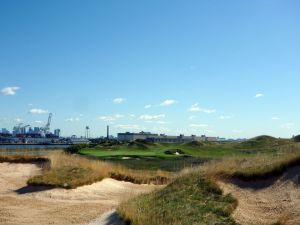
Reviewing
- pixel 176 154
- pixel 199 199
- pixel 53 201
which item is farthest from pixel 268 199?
pixel 176 154

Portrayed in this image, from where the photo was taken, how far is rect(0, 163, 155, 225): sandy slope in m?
16.3

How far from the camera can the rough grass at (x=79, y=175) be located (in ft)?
74.6

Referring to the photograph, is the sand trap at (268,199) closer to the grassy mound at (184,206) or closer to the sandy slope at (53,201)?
the grassy mound at (184,206)

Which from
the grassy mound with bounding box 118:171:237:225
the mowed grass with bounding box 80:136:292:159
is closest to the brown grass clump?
the grassy mound with bounding box 118:171:237:225

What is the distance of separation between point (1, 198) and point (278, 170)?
1202 centimetres

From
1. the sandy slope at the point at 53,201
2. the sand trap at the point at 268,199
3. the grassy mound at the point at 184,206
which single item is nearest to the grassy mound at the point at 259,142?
the sandy slope at the point at 53,201

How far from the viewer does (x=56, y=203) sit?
64.3ft

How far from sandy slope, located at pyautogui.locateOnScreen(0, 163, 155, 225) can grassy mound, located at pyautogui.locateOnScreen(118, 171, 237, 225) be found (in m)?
2.30

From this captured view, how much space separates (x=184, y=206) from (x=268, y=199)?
8.40 ft

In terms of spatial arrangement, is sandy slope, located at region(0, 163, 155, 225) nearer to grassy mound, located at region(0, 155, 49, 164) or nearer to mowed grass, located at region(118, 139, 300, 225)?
grassy mound, located at region(0, 155, 49, 164)

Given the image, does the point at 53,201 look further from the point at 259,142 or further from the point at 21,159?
the point at 259,142

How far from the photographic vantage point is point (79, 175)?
23.8 metres

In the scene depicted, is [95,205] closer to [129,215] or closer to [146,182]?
[129,215]

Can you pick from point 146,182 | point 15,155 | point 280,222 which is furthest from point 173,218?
point 15,155
